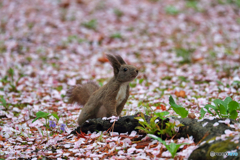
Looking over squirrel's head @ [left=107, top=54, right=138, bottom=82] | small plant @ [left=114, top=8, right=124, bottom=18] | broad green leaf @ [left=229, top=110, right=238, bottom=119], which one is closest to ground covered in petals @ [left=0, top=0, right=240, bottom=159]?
small plant @ [left=114, top=8, right=124, bottom=18]

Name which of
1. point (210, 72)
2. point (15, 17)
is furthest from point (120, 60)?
point (15, 17)

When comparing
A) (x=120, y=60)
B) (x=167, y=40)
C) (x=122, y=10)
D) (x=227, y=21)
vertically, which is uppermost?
(x=122, y=10)

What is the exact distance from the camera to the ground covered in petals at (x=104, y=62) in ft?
12.8

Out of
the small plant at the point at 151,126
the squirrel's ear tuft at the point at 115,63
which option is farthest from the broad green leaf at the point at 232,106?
the squirrel's ear tuft at the point at 115,63

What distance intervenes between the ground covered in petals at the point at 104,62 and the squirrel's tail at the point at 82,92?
38 cm

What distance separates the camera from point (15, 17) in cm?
1144

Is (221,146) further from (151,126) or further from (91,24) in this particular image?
(91,24)

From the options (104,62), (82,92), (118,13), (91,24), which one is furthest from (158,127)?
(118,13)

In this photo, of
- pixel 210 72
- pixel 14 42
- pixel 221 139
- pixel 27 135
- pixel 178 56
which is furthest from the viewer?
pixel 14 42

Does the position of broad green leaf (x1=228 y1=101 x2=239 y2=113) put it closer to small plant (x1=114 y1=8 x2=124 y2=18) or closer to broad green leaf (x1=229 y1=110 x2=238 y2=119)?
broad green leaf (x1=229 y1=110 x2=238 y2=119)

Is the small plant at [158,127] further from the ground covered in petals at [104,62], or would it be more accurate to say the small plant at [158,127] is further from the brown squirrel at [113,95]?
the brown squirrel at [113,95]

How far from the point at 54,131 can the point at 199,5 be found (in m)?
11.4

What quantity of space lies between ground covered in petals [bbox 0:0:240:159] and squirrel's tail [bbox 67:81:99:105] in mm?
381

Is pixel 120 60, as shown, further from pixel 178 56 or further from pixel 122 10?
pixel 122 10
